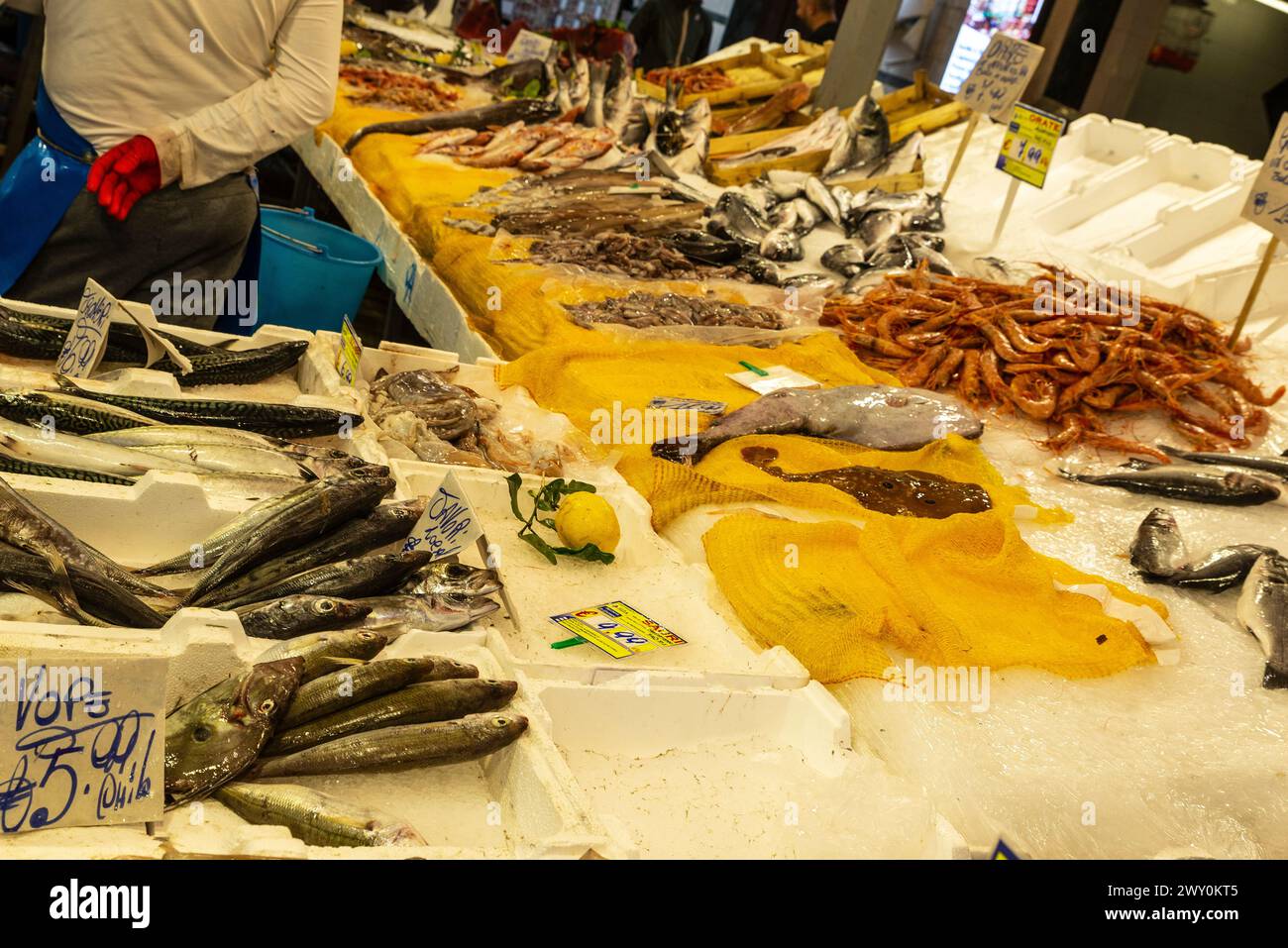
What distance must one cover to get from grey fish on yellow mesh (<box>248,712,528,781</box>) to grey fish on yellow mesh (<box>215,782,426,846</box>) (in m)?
0.07

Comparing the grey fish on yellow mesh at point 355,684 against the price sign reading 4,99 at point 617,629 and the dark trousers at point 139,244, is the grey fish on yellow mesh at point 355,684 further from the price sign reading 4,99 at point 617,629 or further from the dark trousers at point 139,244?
the dark trousers at point 139,244

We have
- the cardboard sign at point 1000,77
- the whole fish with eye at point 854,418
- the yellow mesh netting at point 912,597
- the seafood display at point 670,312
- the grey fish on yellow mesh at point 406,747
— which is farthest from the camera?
the cardboard sign at point 1000,77

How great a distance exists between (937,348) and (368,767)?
375 cm

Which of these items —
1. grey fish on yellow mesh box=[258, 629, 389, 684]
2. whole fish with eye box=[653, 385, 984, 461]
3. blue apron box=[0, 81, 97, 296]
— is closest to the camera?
grey fish on yellow mesh box=[258, 629, 389, 684]

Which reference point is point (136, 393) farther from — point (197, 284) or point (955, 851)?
point (955, 851)

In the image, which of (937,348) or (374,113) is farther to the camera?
(374,113)

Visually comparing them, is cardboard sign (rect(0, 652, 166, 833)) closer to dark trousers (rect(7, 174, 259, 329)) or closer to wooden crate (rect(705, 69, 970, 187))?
dark trousers (rect(7, 174, 259, 329))

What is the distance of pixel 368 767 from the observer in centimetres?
192

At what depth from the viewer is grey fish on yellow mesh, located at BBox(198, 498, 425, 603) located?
2303mm

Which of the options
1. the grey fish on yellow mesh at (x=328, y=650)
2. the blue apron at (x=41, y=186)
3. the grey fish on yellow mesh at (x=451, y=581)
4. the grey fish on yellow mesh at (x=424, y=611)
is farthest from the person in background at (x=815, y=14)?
the grey fish on yellow mesh at (x=328, y=650)

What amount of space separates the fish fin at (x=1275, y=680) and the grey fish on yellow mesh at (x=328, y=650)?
2.45 metres

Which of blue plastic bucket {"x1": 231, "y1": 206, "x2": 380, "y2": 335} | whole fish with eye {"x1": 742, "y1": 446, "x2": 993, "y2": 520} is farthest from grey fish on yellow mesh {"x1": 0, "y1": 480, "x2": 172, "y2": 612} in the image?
blue plastic bucket {"x1": 231, "y1": 206, "x2": 380, "y2": 335}

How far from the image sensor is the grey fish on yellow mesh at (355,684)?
6.36ft

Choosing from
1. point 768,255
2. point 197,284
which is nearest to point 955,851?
point 197,284
